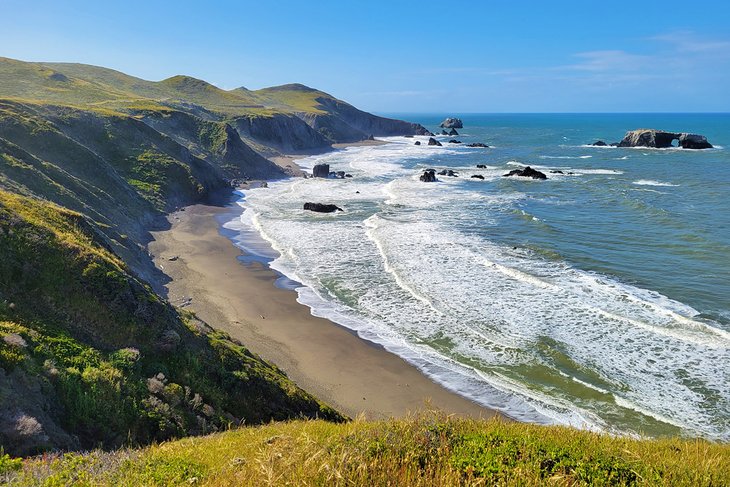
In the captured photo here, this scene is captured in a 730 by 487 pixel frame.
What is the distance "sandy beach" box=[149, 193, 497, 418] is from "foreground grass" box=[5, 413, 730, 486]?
3150 mm

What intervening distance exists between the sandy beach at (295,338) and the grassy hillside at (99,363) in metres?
3.39

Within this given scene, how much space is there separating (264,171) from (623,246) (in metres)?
51.2

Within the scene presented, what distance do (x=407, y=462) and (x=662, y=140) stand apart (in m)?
123

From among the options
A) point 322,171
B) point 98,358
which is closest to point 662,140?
point 322,171

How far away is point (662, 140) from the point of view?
350 ft

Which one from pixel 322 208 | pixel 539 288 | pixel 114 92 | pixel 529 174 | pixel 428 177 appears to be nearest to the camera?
pixel 539 288

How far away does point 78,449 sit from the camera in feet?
26.8

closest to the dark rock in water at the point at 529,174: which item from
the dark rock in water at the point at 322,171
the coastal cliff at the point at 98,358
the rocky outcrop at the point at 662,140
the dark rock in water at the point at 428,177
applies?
the dark rock in water at the point at 428,177

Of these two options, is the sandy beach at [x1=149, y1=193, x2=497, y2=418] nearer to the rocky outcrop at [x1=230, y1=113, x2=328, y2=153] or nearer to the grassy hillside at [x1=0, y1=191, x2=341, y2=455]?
the grassy hillside at [x1=0, y1=191, x2=341, y2=455]

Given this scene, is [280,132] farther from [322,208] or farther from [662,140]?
[662,140]

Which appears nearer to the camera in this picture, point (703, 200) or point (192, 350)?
point (192, 350)

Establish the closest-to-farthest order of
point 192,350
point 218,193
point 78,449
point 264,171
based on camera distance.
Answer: point 78,449 → point 192,350 → point 218,193 → point 264,171

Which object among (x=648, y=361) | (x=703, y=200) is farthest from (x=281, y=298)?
(x=703, y=200)

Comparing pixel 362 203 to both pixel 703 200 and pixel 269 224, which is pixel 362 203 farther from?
pixel 703 200
